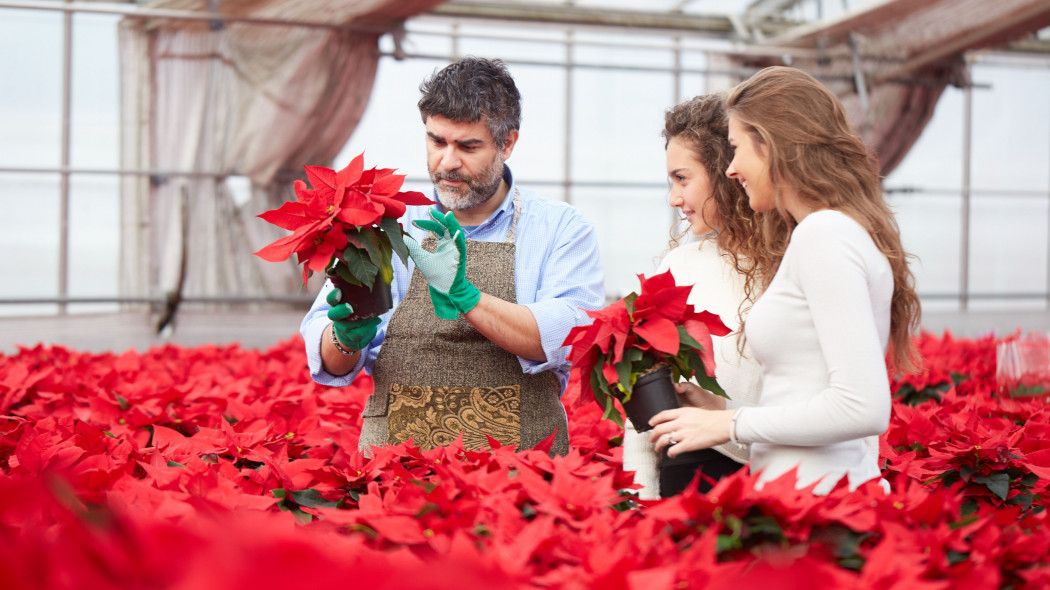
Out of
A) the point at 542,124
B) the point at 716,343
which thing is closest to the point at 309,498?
the point at 716,343

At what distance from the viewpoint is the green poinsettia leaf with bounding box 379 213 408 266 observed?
1.56m

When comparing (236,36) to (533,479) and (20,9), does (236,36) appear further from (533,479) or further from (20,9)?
(533,479)

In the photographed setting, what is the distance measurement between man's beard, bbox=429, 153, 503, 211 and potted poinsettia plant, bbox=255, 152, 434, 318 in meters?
0.40

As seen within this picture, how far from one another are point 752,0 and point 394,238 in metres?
9.25

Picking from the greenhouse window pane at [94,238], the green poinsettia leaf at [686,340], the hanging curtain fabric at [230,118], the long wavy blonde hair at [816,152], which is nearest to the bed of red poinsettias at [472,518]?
the green poinsettia leaf at [686,340]

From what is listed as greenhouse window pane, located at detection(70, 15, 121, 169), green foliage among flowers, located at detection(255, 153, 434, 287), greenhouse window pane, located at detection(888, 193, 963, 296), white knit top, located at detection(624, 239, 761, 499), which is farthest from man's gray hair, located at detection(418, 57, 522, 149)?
greenhouse window pane, located at detection(888, 193, 963, 296)

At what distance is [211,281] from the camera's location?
24.7ft

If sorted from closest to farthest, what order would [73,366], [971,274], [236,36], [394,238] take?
[394,238], [73,366], [236,36], [971,274]

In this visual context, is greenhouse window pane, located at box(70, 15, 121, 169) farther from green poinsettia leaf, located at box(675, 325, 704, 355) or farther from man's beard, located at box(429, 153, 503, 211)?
green poinsettia leaf, located at box(675, 325, 704, 355)

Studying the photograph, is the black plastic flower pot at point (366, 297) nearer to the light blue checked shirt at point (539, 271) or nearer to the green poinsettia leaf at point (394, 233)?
the green poinsettia leaf at point (394, 233)

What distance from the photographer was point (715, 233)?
1.75m

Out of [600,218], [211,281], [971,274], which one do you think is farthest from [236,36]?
[971,274]

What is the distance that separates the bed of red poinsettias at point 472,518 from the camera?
2.37 feet

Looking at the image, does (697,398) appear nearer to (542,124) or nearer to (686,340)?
(686,340)
